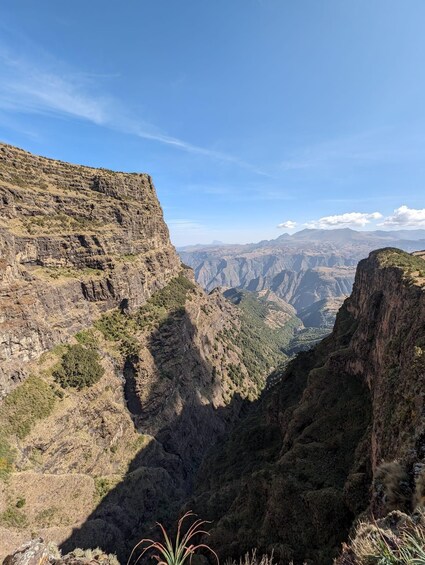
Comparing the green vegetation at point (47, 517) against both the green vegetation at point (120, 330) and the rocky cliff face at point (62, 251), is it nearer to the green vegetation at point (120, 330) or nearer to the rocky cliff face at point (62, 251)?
the rocky cliff face at point (62, 251)

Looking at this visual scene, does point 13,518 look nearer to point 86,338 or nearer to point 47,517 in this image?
point 47,517

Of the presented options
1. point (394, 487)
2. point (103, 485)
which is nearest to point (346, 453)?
point (394, 487)

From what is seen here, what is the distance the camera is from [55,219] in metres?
86.9

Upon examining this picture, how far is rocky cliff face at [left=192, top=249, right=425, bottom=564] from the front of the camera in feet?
63.4

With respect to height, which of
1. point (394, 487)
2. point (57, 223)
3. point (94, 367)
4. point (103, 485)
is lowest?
point (103, 485)

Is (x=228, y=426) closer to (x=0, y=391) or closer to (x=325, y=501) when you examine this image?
(x=0, y=391)

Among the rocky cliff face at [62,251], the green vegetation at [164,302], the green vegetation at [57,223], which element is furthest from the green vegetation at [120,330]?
the green vegetation at [57,223]

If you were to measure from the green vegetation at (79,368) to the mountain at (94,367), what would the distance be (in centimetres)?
29

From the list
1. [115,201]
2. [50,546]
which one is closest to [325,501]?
[50,546]

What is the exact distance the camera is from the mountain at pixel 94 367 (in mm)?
53000

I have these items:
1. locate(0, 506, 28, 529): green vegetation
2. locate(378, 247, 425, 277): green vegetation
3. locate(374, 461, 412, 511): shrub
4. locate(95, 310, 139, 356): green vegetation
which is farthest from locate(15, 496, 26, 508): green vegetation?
locate(378, 247, 425, 277): green vegetation

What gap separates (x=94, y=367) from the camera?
72.1 metres

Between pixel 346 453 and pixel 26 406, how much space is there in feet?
172

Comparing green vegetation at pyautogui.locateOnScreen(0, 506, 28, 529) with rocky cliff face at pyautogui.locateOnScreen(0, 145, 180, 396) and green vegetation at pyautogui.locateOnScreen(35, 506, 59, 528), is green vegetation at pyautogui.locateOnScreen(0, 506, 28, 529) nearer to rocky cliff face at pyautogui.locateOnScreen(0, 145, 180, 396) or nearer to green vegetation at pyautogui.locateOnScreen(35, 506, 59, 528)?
green vegetation at pyautogui.locateOnScreen(35, 506, 59, 528)
